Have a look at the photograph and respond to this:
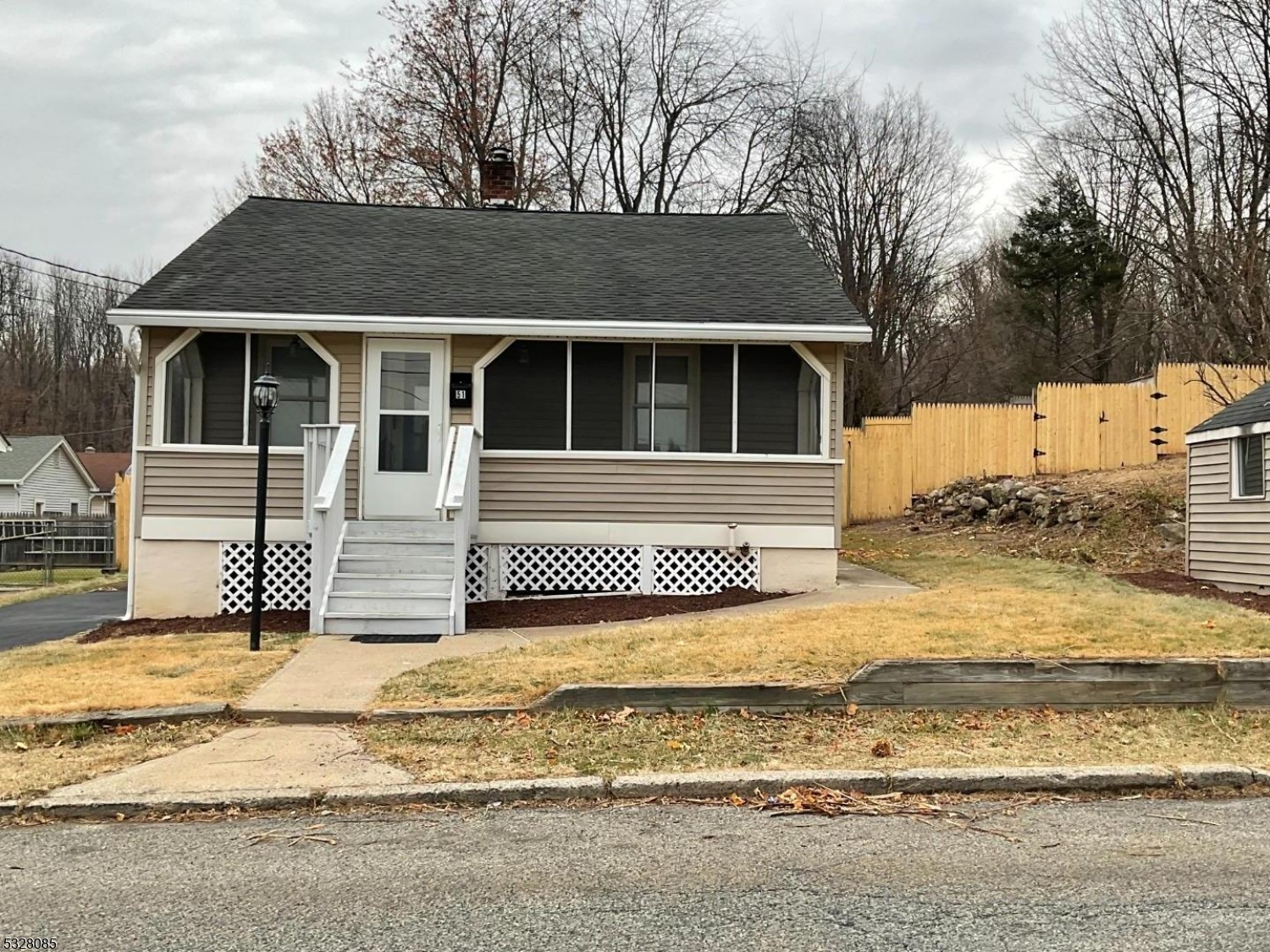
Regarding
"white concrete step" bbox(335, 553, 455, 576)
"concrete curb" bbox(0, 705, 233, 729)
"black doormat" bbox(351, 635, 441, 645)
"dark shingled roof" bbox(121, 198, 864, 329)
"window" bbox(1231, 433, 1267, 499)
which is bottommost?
"concrete curb" bbox(0, 705, 233, 729)

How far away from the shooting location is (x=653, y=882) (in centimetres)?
404

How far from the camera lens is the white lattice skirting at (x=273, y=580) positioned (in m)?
11.6

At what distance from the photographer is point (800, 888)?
13.0 feet

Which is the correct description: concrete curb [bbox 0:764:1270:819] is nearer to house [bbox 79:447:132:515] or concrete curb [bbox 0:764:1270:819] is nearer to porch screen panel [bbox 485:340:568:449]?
porch screen panel [bbox 485:340:568:449]

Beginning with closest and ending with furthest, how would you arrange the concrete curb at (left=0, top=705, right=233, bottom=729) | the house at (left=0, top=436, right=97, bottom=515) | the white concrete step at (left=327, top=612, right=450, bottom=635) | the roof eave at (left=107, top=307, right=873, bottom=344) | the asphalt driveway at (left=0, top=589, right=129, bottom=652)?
the concrete curb at (left=0, top=705, right=233, bottom=729)
the white concrete step at (left=327, top=612, right=450, bottom=635)
the asphalt driveway at (left=0, top=589, right=129, bottom=652)
the roof eave at (left=107, top=307, right=873, bottom=344)
the house at (left=0, top=436, right=97, bottom=515)

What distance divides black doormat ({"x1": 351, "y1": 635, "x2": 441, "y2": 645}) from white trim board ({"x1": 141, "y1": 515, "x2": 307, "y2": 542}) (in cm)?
241

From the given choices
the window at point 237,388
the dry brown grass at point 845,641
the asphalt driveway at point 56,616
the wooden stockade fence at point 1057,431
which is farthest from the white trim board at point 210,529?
the wooden stockade fence at point 1057,431

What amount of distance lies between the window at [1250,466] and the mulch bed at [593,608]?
5.70 m

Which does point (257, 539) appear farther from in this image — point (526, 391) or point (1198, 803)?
point (1198, 803)

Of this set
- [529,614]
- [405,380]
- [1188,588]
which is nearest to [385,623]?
[529,614]

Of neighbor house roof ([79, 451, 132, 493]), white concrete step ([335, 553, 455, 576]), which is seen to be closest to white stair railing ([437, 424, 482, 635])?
white concrete step ([335, 553, 455, 576])

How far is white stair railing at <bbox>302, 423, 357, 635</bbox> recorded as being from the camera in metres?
10.1

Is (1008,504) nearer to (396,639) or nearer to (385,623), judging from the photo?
(385,623)

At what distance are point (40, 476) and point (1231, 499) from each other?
1764 inches
